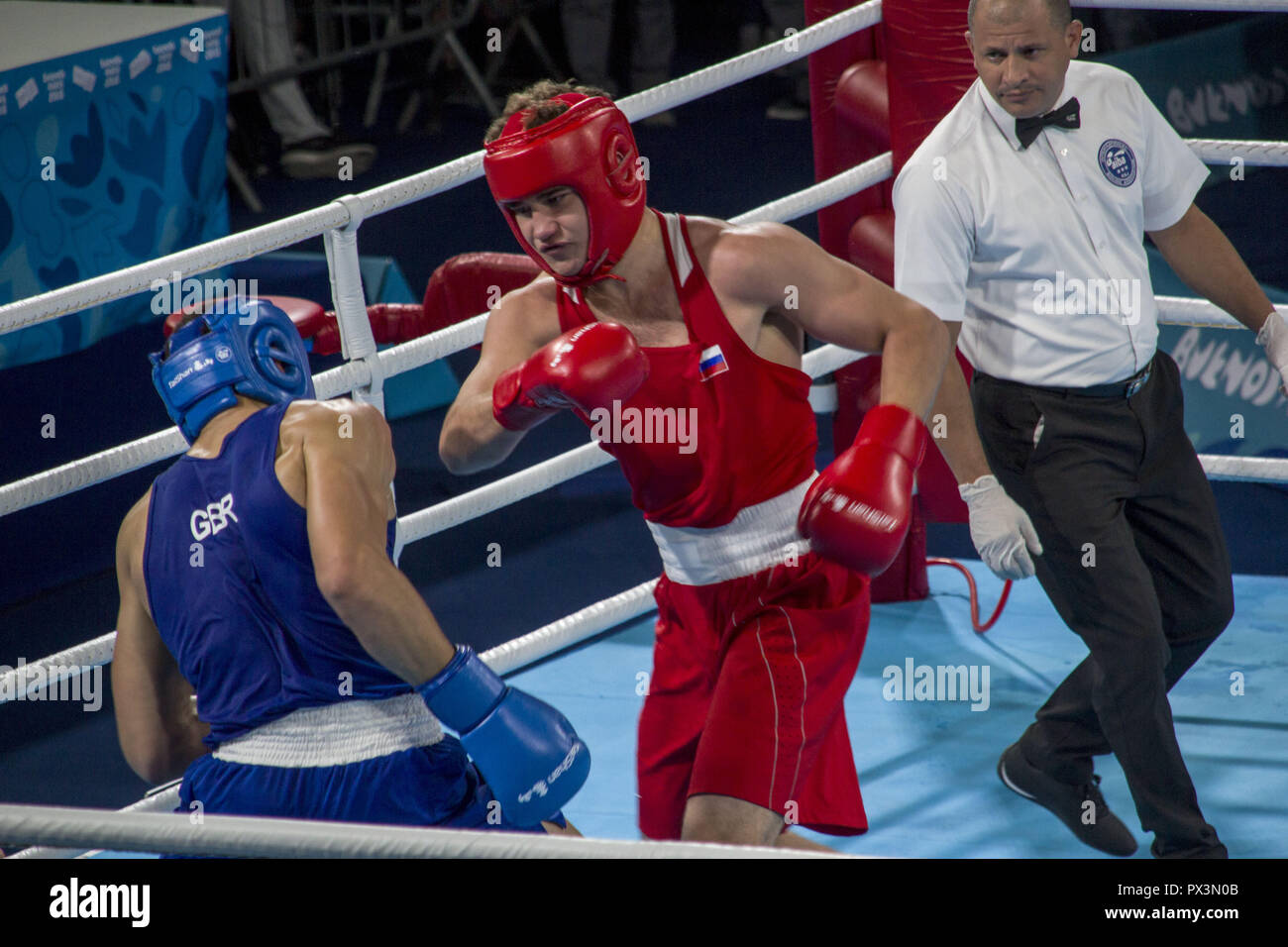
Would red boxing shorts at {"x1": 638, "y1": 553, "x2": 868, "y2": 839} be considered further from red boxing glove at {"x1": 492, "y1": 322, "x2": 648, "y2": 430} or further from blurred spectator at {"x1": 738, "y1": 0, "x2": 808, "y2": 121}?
blurred spectator at {"x1": 738, "y1": 0, "x2": 808, "y2": 121}

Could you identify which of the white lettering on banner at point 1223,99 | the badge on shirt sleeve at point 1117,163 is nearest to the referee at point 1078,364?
the badge on shirt sleeve at point 1117,163

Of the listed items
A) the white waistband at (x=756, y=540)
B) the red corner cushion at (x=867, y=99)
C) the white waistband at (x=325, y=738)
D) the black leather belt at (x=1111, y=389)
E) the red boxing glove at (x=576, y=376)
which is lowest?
the white waistband at (x=325, y=738)

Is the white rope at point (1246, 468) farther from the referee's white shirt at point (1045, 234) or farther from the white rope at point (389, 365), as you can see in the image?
the referee's white shirt at point (1045, 234)

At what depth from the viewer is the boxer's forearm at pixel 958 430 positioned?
8.34ft

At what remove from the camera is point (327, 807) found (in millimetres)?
2010

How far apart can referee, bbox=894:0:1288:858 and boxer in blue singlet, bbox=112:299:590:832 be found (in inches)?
38.7

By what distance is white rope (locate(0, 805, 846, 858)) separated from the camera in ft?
4.14

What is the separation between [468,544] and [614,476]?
0.62 m

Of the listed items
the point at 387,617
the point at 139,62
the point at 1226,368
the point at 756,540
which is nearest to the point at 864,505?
the point at 756,540

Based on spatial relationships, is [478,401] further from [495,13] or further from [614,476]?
[495,13]

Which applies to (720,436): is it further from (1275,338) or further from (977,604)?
(977,604)

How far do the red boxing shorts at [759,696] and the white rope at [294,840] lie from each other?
0.87 m
